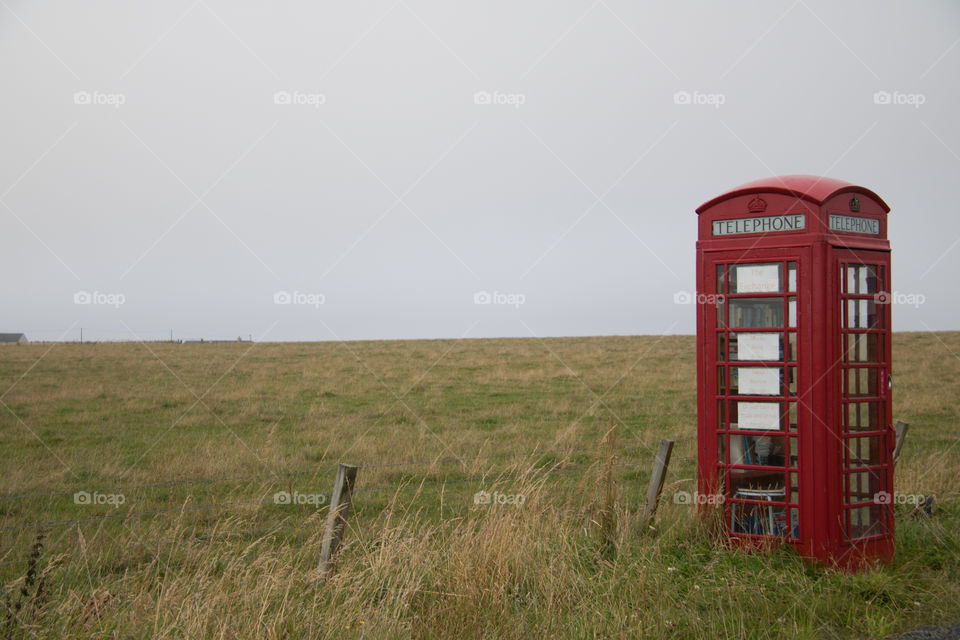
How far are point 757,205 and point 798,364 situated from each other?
1.32 m

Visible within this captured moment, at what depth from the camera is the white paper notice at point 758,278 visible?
5867mm

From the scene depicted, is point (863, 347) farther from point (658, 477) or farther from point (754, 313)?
point (658, 477)

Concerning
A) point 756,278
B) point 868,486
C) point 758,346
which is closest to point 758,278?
point 756,278

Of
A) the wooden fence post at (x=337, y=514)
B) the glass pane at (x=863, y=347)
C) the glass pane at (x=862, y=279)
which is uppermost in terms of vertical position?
the glass pane at (x=862, y=279)

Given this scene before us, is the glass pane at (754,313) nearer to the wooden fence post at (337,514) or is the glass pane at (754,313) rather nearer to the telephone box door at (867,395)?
the telephone box door at (867,395)

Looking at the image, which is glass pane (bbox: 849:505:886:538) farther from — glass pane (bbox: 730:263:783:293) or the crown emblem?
the crown emblem

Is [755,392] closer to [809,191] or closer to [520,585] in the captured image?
[809,191]

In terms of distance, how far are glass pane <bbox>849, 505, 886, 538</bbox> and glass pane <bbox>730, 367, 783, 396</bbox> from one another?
120 cm

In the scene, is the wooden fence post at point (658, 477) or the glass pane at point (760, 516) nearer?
the glass pane at point (760, 516)

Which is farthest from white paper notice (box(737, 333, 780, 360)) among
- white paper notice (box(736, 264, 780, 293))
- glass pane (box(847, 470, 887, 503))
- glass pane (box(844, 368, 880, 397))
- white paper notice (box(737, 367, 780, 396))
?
glass pane (box(847, 470, 887, 503))

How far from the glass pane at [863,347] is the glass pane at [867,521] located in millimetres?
1222

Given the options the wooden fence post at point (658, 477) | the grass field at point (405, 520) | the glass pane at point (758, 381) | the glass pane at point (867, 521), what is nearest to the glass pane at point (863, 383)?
the glass pane at point (758, 381)

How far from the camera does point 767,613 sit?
484 centimetres

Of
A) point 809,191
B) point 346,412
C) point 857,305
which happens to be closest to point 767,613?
point 857,305
